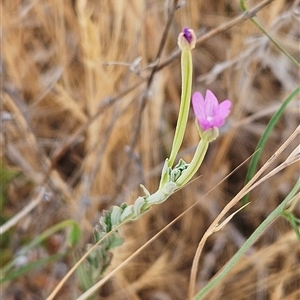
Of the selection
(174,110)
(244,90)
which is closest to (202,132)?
(244,90)

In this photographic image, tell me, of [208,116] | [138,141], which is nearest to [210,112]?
[208,116]

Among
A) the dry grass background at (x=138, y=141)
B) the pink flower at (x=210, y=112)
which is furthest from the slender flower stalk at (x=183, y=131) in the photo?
the dry grass background at (x=138, y=141)

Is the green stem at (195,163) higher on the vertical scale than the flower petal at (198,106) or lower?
lower

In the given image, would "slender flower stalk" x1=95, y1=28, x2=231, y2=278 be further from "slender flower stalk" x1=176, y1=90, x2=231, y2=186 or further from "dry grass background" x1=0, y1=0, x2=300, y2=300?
"dry grass background" x1=0, y1=0, x2=300, y2=300

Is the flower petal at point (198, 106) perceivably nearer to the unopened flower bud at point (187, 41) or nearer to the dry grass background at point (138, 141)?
the unopened flower bud at point (187, 41)

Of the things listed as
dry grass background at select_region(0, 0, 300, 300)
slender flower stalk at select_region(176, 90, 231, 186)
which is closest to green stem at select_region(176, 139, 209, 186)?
slender flower stalk at select_region(176, 90, 231, 186)

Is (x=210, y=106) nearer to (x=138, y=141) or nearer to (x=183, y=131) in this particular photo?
(x=183, y=131)

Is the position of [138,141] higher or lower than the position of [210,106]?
lower
